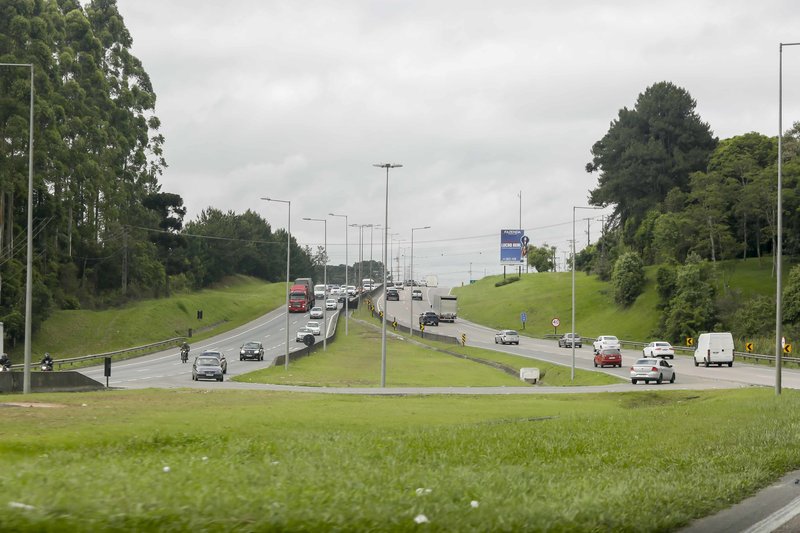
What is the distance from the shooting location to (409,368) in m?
70.7

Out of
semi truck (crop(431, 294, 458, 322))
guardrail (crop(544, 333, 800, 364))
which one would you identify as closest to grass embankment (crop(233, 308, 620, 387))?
guardrail (crop(544, 333, 800, 364))

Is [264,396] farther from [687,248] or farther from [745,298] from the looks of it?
[687,248]

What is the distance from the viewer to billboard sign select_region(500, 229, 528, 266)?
391 ft

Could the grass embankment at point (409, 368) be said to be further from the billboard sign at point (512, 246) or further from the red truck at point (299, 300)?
the red truck at point (299, 300)

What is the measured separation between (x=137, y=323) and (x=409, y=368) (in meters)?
35.1

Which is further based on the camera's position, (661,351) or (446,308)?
(446,308)

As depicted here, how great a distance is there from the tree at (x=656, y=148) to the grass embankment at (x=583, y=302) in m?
9.85

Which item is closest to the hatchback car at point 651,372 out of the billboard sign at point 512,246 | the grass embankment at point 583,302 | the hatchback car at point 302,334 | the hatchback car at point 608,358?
the hatchback car at point 608,358

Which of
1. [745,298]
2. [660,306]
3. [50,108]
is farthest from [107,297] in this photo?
[745,298]

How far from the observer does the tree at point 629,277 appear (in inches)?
4471

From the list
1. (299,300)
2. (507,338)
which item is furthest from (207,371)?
(299,300)

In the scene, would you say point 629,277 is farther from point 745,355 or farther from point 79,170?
point 79,170

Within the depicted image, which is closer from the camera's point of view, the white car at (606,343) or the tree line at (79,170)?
the tree line at (79,170)

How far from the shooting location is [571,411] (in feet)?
101
